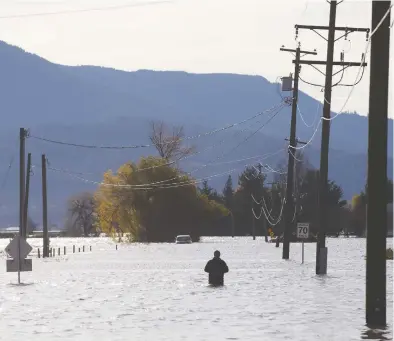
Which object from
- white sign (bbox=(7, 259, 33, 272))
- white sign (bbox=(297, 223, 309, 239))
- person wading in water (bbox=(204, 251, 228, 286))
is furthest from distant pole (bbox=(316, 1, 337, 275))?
white sign (bbox=(7, 259, 33, 272))

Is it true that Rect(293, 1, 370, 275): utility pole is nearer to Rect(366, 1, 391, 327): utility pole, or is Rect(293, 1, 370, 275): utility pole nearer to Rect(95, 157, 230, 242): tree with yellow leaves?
Rect(366, 1, 391, 327): utility pole

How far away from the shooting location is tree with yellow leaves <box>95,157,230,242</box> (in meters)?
142

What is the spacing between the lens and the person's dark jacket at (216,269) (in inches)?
1480

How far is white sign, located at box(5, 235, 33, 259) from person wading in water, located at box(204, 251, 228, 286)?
6739mm

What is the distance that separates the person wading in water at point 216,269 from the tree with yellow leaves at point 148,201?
101957 mm

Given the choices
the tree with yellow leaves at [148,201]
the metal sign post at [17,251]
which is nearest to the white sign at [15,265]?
the metal sign post at [17,251]

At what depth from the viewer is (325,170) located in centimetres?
4816

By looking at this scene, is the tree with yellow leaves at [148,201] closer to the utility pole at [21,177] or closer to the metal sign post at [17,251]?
the utility pole at [21,177]

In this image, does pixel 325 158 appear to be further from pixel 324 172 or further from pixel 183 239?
pixel 183 239

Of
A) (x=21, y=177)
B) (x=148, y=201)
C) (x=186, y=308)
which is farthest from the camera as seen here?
(x=148, y=201)

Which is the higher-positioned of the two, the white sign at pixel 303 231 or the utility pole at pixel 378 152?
the utility pole at pixel 378 152

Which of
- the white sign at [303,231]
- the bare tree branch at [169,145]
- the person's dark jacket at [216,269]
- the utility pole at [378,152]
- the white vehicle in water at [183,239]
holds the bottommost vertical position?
the white vehicle in water at [183,239]

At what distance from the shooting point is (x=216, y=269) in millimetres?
38156

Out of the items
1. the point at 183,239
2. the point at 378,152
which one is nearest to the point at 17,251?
the point at 378,152
